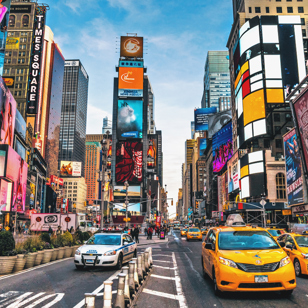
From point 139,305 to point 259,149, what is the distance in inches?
2866

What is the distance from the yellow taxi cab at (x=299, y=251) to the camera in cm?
1151

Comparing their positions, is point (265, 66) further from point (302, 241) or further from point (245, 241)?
point (245, 241)

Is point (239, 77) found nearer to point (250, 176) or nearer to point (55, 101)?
point (250, 176)

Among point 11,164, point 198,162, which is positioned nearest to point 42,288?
point 11,164

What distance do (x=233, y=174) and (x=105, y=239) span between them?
248 ft

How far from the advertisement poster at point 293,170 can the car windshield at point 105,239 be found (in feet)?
129

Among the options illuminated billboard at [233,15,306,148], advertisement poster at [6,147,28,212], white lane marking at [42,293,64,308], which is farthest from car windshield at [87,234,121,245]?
illuminated billboard at [233,15,306,148]

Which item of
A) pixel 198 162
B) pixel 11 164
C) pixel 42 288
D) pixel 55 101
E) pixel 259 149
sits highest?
pixel 55 101

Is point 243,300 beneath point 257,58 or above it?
beneath

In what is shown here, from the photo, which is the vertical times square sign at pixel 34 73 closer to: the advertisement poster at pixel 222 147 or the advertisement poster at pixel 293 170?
the advertisement poster at pixel 222 147

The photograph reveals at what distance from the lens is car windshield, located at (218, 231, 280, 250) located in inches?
358

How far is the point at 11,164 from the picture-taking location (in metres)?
58.9

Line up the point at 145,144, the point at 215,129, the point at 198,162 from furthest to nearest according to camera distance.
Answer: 1. the point at 198,162
2. the point at 145,144
3. the point at 215,129

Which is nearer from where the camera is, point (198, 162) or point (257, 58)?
point (257, 58)
